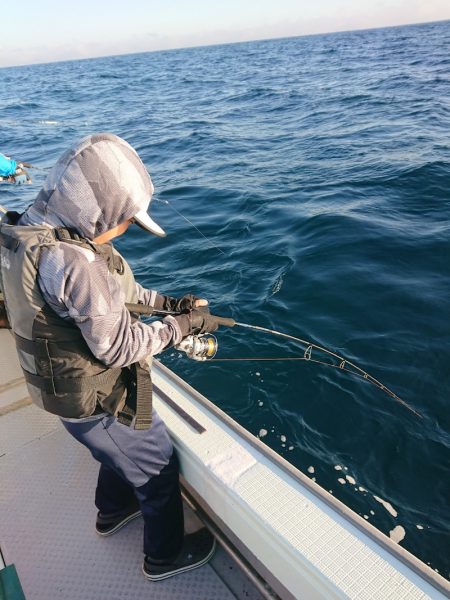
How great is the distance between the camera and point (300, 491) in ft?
6.70

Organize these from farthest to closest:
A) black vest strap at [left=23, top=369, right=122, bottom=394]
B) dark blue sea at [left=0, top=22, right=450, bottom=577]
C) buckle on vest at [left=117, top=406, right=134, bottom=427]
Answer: dark blue sea at [left=0, top=22, right=450, bottom=577] < buckle on vest at [left=117, top=406, right=134, bottom=427] < black vest strap at [left=23, top=369, right=122, bottom=394]

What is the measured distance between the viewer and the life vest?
1653mm

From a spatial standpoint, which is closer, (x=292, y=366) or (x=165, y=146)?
(x=292, y=366)

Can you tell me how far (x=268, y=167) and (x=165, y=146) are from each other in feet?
15.4

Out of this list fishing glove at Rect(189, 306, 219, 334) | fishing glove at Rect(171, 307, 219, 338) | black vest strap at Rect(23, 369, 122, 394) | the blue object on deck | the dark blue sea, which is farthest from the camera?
the blue object on deck

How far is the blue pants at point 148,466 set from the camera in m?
2.02

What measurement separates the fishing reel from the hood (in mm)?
A: 896

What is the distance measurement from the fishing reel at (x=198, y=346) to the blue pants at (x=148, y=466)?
1.37ft

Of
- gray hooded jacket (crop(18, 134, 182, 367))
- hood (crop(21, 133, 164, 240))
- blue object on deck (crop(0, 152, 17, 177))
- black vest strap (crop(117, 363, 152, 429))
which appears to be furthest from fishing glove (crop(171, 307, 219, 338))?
blue object on deck (crop(0, 152, 17, 177))

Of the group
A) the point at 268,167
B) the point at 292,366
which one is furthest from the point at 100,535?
the point at 268,167

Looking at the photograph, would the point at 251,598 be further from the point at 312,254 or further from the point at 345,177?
the point at 345,177

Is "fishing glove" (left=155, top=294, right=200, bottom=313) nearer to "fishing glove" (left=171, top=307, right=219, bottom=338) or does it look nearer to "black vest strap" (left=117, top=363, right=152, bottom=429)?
"fishing glove" (left=171, top=307, right=219, bottom=338)

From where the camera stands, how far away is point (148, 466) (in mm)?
2143

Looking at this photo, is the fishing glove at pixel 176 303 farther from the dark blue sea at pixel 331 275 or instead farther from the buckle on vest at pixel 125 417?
the dark blue sea at pixel 331 275
